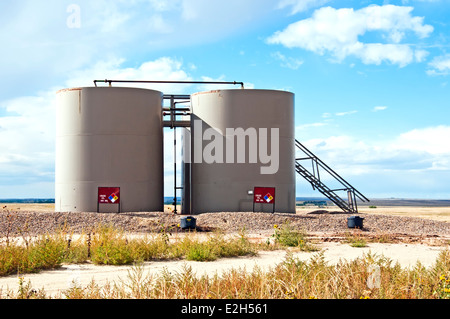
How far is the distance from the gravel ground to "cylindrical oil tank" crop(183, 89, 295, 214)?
3.23 meters

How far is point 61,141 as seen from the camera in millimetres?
28375

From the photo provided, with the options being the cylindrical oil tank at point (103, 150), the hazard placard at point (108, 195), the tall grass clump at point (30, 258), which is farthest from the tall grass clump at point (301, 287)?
the cylindrical oil tank at point (103, 150)

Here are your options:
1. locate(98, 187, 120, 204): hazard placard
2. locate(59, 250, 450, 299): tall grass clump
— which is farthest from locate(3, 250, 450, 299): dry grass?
locate(98, 187, 120, 204): hazard placard

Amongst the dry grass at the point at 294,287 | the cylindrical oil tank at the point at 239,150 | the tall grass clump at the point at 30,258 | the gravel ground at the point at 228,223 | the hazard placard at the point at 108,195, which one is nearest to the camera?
the dry grass at the point at 294,287

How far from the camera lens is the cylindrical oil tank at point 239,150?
2748 centimetres

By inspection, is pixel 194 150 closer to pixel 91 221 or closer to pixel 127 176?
pixel 127 176

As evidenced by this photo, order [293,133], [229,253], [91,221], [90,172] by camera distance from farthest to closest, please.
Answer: [293,133]
[90,172]
[91,221]
[229,253]

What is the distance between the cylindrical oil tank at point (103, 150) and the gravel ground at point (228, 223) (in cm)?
336

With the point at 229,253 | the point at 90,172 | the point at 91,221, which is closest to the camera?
the point at 229,253

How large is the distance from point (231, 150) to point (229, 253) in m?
14.0

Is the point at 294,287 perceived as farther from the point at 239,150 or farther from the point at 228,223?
the point at 239,150

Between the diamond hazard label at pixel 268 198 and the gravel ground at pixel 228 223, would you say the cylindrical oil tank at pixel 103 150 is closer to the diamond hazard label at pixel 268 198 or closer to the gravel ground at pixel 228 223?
the gravel ground at pixel 228 223

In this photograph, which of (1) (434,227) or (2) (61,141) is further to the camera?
(2) (61,141)
